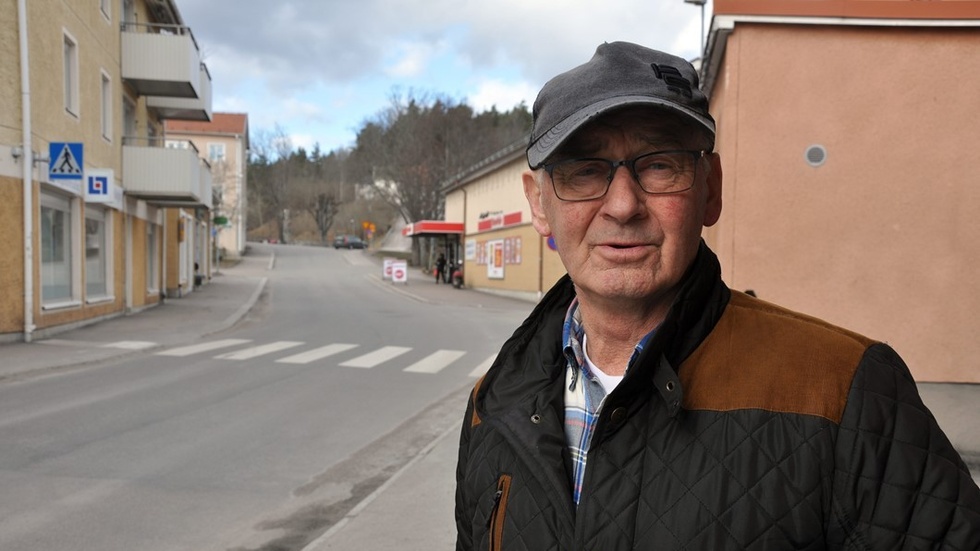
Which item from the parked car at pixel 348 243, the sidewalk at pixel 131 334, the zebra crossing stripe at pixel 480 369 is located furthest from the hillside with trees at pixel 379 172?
the zebra crossing stripe at pixel 480 369

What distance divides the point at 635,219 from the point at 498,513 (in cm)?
67

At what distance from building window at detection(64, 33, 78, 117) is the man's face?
17.5 m

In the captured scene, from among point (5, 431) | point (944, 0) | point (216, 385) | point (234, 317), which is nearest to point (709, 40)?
point (944, 0)

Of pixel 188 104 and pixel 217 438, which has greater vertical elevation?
pixel 188 104

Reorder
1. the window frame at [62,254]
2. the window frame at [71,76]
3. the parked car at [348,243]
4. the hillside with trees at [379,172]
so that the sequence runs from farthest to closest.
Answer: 1. the parked car at [348,243]
2. the hillside with trees at [379,172]
3. the window frame at [71,76]
4. the window frame at [62,254]

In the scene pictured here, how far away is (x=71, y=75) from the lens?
53.6 feet

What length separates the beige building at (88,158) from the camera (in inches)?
533

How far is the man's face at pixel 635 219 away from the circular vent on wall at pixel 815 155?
30.3ft

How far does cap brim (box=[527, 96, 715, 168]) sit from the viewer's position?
139 centimetres

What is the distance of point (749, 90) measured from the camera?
9.95 m

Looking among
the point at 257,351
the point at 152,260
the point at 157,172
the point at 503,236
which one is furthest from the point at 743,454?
the point at 503,236

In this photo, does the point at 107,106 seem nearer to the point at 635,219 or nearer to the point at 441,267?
the point at 635,219

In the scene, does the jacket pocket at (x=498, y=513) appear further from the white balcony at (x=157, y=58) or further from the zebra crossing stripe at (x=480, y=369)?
the white balcony at (x=157, y=58)

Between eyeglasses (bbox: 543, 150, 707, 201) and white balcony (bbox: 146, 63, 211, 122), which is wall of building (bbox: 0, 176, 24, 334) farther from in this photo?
eyeglasses (bbox: 543, 150, 707, 201)
